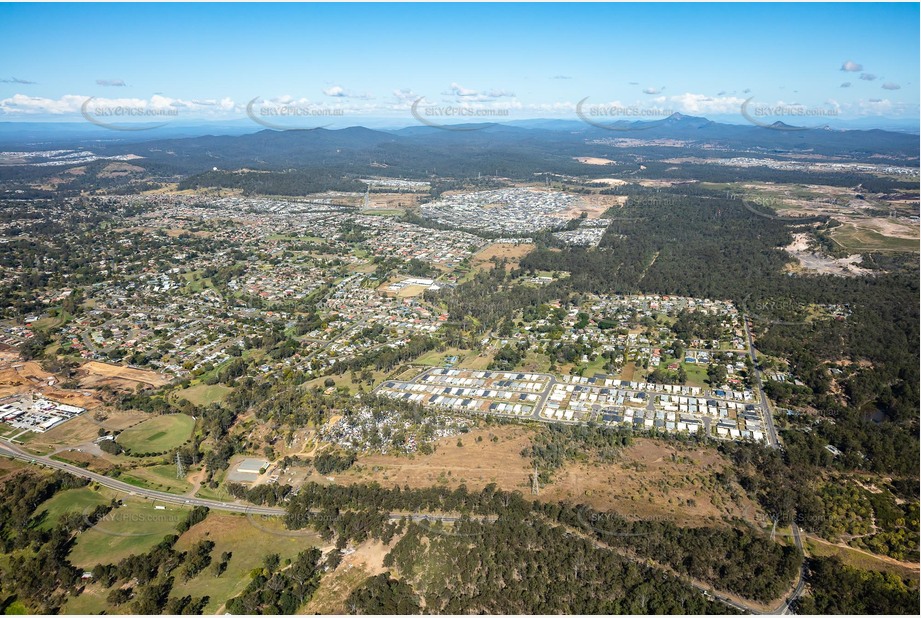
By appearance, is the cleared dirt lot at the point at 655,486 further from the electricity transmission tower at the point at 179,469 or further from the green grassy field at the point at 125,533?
the electricity transmission tower at the point at 179,469

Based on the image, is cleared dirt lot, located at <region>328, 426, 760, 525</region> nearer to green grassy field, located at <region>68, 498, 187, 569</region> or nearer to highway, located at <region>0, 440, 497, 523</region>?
highway, located at <region>0, 440, 497, 523</region>

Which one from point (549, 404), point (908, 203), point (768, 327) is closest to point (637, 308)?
point (768, 327)

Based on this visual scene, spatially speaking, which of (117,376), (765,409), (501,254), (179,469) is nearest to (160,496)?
(179,469)

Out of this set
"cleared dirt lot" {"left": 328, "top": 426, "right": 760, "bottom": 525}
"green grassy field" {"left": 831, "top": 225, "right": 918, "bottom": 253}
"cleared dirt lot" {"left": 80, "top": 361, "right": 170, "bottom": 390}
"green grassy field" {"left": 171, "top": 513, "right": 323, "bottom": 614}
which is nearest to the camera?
"green grassy field" {"left": 171, "top": 513, "right": 323, "bottom": 614}

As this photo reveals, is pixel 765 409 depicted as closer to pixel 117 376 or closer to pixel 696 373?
pixel 696 373

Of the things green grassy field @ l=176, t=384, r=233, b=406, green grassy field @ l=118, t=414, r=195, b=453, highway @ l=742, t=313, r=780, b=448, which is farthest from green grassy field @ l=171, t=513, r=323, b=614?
highway @ l=742, t=313, r=780, b=448

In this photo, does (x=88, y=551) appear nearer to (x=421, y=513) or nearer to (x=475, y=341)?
(x=421, y=513)

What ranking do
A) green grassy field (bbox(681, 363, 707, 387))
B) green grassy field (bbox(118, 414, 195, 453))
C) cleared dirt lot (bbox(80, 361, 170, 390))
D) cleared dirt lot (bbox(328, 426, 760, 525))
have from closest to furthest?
cleared dirt lot (bbox(328, 426, 760, 525)), green grassy field (bbox(118, 414, 195, 453)), green grassy field (bbox(681, 363, 707, 387)), cleared dirt lot (bbox(80, 361, 170, 390))

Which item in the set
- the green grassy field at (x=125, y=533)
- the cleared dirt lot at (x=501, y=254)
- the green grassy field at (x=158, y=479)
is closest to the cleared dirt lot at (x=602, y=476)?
the green grassy field at (x=158, y=479)
